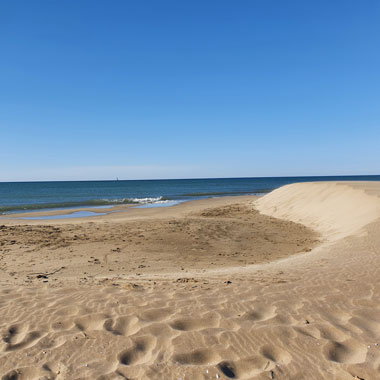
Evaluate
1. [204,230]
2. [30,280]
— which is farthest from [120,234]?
[30,280]

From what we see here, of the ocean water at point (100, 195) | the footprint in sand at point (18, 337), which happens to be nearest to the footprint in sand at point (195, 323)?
the footprint in sand at point (18, 337)

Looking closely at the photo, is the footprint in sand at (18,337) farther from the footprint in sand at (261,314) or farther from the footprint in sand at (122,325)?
the footprint in sand at (261,314)

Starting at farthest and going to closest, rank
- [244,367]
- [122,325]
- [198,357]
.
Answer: [122,325]
[198,357]
[244,367]

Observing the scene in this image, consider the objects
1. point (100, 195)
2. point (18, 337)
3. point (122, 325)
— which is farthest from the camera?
point (100, 195)

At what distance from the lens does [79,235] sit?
1309 centimetres

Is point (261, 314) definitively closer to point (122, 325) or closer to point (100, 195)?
point (122, 325)

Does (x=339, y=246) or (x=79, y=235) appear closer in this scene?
(x=339, y=246)

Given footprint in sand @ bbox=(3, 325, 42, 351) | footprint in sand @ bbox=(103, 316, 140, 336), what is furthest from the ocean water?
footprint in sand @ bbox=(103, 316, 140, 336)

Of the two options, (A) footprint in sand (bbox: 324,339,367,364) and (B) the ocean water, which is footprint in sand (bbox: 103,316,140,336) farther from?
(B) the ocean water

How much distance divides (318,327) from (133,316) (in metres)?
2.47

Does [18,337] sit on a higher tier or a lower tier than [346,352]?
higher

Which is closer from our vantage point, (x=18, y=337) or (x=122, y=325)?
(x=18, y=337)

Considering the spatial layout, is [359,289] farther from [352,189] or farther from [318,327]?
[352,189]

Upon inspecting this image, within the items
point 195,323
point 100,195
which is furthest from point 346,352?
point 100,195
